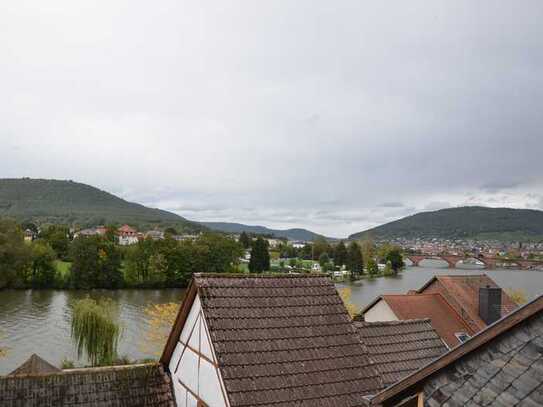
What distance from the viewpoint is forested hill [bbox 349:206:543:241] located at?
158m

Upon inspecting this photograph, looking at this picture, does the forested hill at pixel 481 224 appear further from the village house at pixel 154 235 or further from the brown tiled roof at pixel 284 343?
the brown tiled roof at pixel 284 343

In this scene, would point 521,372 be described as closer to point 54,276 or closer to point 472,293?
point 472,293

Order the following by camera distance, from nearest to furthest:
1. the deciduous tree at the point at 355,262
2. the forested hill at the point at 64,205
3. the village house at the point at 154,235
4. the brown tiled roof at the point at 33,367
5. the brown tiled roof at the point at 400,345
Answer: the brown tiled roof at the point at 400,345 → the brown tiled roof at the point at 33,367 → the village house at the point at 154,235 → the deciduous tree at the point at 355,262 → the forested hill at the point at 64,205

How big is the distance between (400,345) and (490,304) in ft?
31.7

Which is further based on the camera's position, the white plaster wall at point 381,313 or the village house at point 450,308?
the white plaster wall at point 381,313

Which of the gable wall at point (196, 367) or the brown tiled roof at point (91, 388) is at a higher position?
the gable wall at point (196, 367)

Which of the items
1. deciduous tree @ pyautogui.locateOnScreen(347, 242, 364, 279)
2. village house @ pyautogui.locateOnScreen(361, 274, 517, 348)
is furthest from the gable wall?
deciduous tree @ pyautogui.locateOnScreen(347, 242, 364, 279)

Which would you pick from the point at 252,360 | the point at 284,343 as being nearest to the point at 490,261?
the point at 284,343

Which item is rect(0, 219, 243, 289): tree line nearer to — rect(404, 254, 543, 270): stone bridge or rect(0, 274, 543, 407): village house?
rect(0, 274, 543, 407): village house

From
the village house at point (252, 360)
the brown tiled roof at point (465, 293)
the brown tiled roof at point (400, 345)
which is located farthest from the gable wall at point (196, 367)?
the brown tiled roof at point (465, 293)

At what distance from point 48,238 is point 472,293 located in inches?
2158

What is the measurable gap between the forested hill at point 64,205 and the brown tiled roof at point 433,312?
113815mm

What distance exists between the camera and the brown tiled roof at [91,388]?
711 centimetres

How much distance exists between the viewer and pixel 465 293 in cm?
1766
